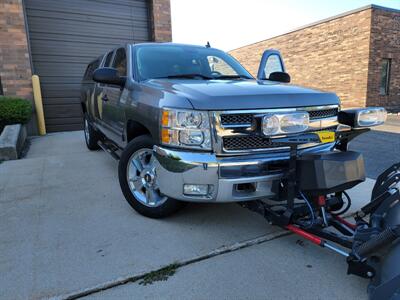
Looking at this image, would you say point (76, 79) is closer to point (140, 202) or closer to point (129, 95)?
point (129, 95)

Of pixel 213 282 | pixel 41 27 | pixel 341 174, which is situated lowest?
pixel 213 282

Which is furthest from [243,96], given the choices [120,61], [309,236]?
[120,61]

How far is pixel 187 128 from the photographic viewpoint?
271 cm

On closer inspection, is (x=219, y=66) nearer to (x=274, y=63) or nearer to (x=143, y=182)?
(x=274, y=63)

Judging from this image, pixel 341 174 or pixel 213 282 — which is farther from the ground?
pixel 341 174

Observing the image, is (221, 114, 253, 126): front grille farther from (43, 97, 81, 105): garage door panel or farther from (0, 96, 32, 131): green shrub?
(43, 97, 81, 105): garage door panel

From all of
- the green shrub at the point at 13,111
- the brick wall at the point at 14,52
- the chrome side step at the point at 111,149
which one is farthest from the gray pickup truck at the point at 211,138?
the brick wall at the point at 14,52

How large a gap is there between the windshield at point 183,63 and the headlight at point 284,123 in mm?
1606

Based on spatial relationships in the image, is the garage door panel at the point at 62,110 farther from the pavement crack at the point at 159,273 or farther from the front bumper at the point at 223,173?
the pavement crack at the point at 159,273

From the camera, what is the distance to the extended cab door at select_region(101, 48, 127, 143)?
13.5ft

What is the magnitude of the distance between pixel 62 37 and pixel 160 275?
31.4 feet

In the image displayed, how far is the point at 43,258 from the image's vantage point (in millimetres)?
2664

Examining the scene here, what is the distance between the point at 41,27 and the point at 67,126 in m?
3.04

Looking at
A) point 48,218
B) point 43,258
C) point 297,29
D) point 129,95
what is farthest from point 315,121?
point 297,29
